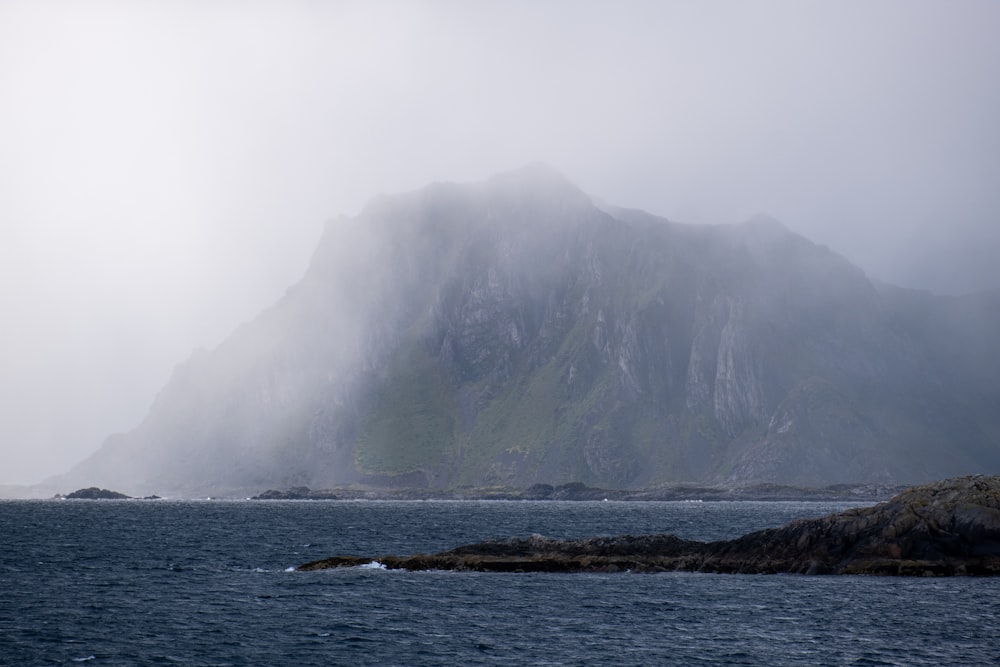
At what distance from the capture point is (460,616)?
238 feet

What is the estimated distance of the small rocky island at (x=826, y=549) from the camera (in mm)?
95812

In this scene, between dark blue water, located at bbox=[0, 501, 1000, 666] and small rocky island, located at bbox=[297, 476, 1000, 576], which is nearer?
dark blue water, located at bbox=[0, 501, 1000, 666]

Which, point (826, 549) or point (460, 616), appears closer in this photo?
point (460, 616)

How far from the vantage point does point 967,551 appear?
95500 mm

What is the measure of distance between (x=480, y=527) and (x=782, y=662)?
388ft

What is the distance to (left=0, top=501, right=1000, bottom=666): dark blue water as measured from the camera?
58906 mm

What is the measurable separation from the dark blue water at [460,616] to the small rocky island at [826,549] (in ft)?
13.6

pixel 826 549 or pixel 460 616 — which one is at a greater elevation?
pixel 826 549

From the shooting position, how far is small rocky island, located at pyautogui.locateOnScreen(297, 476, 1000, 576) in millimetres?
95812

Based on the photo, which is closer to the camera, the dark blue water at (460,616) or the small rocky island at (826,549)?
the dark blue water at (460,616)

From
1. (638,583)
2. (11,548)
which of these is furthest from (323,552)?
(638,583)

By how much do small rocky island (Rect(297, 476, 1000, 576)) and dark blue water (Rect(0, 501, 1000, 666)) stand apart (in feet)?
13.6

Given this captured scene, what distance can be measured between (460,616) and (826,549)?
1806 inches

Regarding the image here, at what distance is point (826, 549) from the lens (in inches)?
4001
